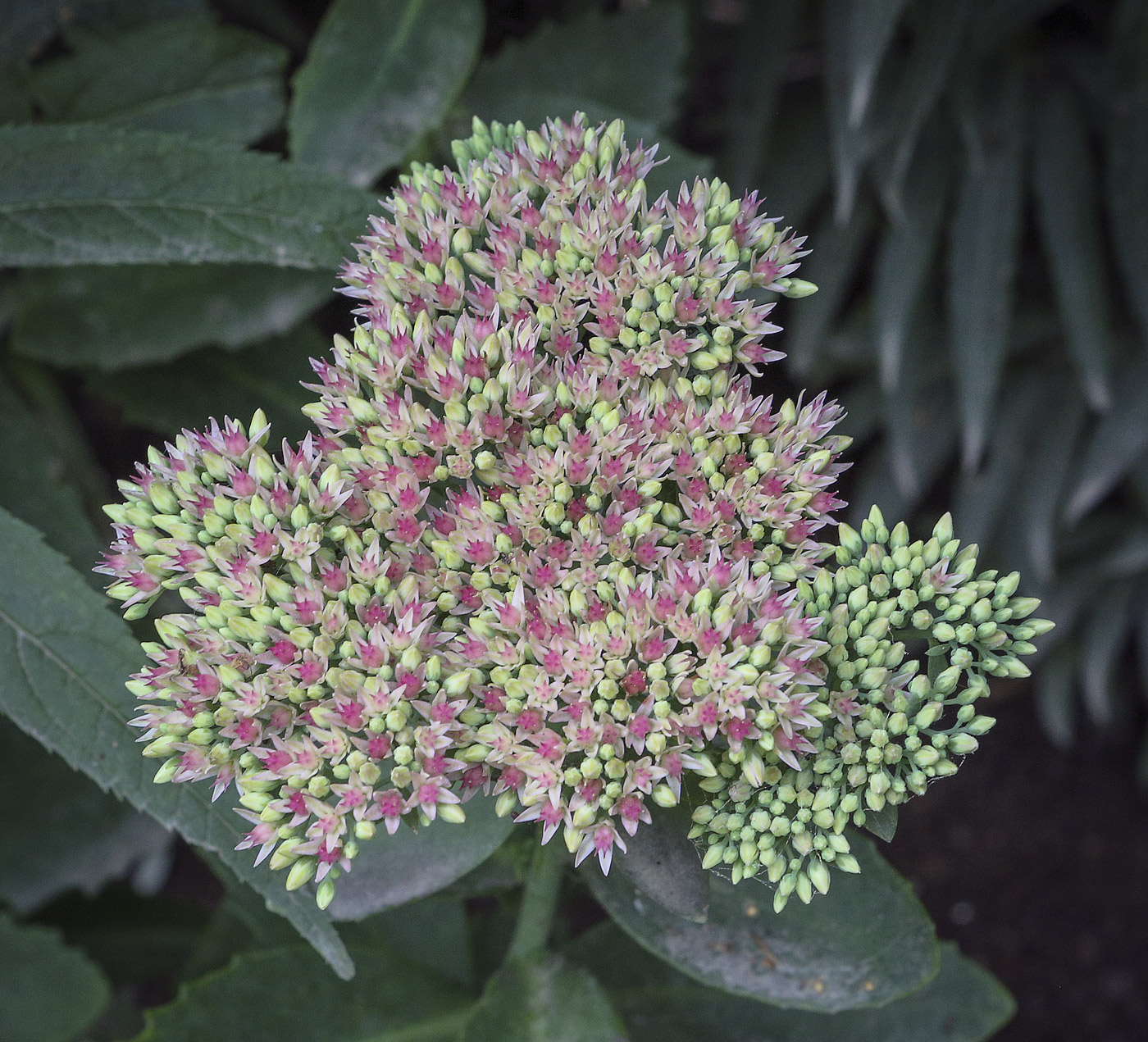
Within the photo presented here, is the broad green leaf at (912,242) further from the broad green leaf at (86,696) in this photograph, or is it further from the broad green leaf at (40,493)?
the broad green leaf at (86,696)

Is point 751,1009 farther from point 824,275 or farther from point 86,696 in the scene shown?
point 824,275

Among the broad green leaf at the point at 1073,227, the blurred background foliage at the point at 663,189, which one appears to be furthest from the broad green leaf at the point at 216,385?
the broad green leaf at the point at 1073,227

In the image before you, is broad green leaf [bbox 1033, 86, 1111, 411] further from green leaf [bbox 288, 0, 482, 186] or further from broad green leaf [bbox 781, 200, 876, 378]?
green leaf [bbox 288, 0, 482, 186]

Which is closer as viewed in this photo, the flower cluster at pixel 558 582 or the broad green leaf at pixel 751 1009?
the flower cluster at pixel 558 582

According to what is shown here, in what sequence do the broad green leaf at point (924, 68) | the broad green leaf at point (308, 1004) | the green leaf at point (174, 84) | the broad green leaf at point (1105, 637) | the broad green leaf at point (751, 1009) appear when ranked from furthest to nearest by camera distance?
the broad green leaf at point (1105, 637) < the broad green leaf at point (924, 68) < the green leaf at point (174, 84) < the broad green leaf at point (751, 1009) < the broad green leaf at point (308, 1004)

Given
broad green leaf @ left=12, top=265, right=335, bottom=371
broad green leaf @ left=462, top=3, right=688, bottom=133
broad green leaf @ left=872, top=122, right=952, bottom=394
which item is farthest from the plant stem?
broad green leaf @ left=872, top=122, right=952, bottom=394

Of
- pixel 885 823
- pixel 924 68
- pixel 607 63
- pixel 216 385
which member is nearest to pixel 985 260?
pixel 924 68

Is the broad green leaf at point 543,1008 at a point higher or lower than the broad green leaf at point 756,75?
lower
